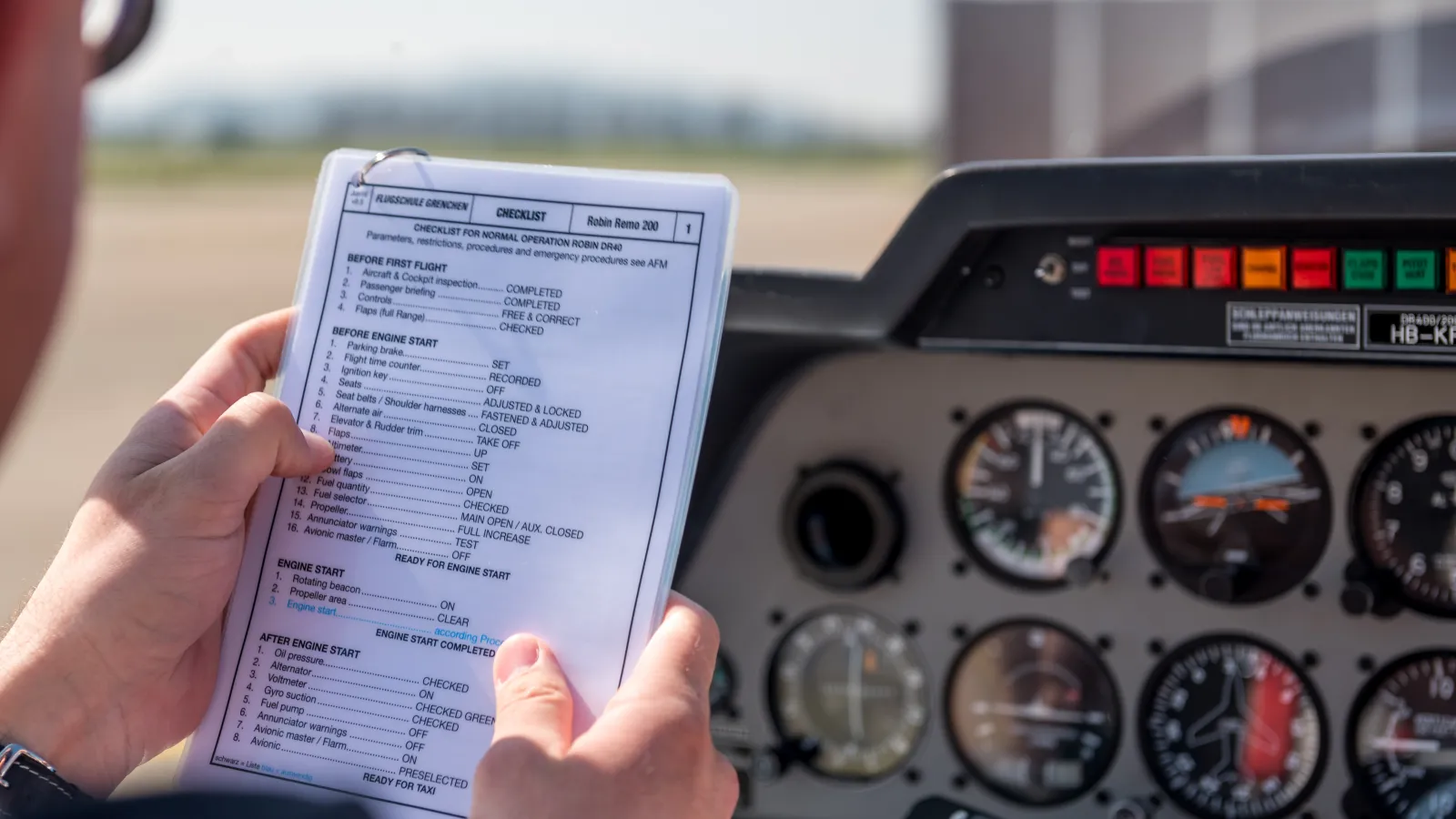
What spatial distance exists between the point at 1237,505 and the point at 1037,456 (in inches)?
11.7

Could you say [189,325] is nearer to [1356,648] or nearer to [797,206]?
[1356,648]

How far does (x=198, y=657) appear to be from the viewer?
140 centimetres

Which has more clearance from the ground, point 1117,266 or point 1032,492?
point 1117,266

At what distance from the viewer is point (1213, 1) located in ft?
20.9

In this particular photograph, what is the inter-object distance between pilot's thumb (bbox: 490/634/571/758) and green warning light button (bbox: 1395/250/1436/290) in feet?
3.80

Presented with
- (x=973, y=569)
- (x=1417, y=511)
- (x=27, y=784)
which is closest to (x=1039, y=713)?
(x=973, y=569)

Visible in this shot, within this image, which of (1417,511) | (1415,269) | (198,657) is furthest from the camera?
(1417,511)

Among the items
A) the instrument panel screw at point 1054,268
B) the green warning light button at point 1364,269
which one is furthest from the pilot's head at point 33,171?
the green warning light button at point 1364,269

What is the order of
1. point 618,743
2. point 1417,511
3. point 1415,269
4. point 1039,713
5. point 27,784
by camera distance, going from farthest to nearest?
point 1039,713 < point 1417,511 < point 1415,269 < point 27,784 < point 618,743

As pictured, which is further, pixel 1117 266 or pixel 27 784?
pixel 1117 266

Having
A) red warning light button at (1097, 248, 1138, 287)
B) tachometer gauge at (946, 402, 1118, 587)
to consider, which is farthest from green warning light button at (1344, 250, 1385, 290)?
tachometer gauge at (946, 402, 1118, 587)

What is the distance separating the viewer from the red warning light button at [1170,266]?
1847 mm

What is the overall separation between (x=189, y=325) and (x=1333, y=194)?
12.0 metres

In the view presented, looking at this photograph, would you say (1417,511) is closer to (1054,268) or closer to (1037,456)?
(1037,456)
